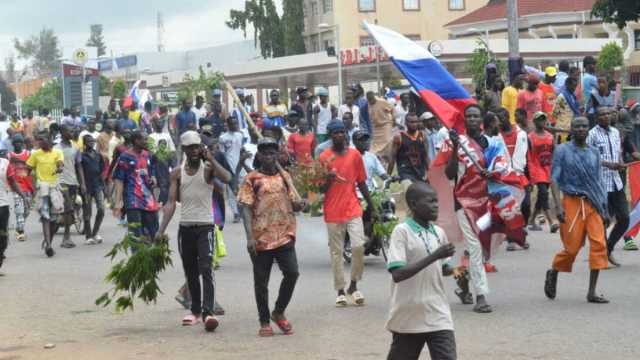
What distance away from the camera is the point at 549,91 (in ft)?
70.9

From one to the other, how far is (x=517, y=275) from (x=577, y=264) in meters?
1.11

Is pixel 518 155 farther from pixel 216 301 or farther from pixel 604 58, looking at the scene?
pixel 604 58

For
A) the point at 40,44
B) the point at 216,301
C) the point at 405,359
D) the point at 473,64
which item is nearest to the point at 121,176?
the point at 216,301

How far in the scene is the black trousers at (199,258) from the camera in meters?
11.1

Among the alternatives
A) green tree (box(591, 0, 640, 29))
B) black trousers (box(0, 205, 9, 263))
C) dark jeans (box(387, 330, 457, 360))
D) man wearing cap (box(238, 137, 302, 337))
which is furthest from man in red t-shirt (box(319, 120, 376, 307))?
green tree (box(591, 0, 640, 29))

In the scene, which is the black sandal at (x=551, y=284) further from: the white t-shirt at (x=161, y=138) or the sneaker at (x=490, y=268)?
the white t-shirt at (x=161, y=138)

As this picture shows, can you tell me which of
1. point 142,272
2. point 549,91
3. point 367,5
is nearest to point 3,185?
point 142,272

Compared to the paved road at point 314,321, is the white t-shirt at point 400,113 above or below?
above

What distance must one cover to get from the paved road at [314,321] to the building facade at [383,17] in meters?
58.9

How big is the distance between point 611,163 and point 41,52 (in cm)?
18398

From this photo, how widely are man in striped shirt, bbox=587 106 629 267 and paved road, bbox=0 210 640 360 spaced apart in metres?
0.47

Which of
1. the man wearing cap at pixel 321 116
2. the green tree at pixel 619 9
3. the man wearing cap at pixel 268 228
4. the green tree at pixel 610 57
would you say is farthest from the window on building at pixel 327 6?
the man wearing cap at pixel 268 228

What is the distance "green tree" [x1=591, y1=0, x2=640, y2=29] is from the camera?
31.3m

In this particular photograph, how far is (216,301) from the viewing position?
40.9 ft
